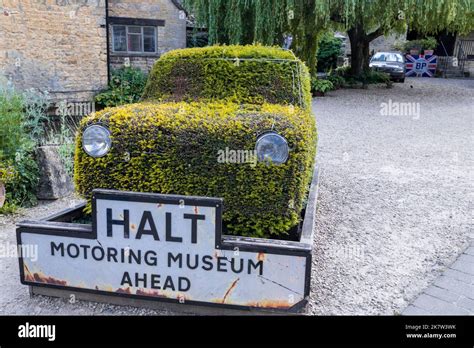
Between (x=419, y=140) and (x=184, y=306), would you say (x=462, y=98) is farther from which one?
(x=184, y=306)

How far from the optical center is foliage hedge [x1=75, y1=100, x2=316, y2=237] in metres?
3.04

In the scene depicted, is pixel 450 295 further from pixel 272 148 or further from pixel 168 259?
pixel 168 259

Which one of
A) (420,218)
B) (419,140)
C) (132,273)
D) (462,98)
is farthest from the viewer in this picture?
(462,98)

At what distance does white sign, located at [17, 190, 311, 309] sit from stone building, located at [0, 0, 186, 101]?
993 centimetres

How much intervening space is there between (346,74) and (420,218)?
1561 centimetres

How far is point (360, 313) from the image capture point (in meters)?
3.04

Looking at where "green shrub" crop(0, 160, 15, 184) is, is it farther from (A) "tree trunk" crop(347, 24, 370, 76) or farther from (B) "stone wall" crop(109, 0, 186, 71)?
(A) "tree trunk" crop(347, 24, 370, 76)

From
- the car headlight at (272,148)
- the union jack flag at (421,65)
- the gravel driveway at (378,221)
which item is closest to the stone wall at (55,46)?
the gravel driveway at (378,221)

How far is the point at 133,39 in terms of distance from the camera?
15.3m

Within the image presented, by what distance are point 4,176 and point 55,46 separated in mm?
8201

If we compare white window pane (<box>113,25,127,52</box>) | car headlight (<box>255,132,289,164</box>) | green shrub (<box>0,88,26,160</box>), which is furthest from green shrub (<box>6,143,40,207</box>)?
white window pane (<box>113,25,127,52</box>)

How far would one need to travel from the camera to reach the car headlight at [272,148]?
9.82 ft

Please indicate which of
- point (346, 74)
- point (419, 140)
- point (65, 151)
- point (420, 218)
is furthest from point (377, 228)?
point (346, 74)

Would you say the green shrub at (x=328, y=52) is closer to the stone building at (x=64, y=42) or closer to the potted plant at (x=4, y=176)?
the stone building at (x=64, y=42)
